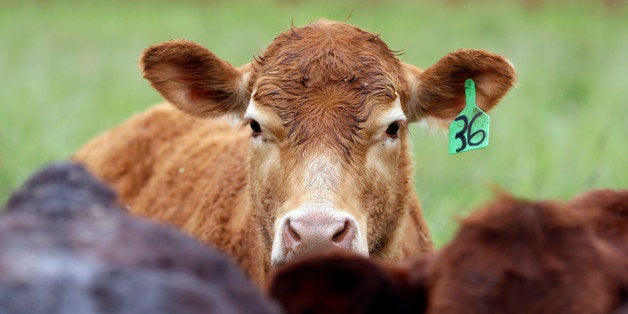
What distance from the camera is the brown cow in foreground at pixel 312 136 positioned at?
15.7 feet

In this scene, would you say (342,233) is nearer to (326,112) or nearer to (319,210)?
(319,210)

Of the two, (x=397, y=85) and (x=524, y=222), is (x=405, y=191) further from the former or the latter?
(x=524, y=222)

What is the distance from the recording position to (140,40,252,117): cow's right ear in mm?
5543

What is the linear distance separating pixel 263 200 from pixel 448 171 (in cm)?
479

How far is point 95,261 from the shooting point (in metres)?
2.10

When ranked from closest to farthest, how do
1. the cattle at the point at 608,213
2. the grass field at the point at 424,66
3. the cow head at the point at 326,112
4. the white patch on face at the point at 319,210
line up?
the cattle at the point at 608,213 → the white patch on face at the point at 319,210 → the cow head at the point at 326,112 → the grass field at the point at 424,66

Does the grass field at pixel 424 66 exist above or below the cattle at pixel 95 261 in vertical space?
above

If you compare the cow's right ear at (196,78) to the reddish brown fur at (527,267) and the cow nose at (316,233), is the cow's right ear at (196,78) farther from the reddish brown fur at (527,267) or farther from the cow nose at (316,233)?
the reddish brown fur at (527,267)

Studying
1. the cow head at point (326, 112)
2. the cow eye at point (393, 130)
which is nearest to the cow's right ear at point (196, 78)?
the cow head at point (326, 112)

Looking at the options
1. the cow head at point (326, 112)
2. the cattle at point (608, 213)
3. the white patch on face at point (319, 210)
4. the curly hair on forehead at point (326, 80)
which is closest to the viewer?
the cattle at point (608, 213)

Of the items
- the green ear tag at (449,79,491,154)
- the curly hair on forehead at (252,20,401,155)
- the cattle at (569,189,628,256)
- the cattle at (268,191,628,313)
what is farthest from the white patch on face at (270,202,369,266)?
the cattle at (268,191,628,313)

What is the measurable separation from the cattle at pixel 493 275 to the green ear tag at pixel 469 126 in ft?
9.57

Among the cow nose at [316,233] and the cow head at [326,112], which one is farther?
the cow head at [326,112]

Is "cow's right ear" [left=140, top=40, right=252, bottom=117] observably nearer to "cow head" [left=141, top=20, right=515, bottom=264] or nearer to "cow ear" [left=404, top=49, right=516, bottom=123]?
"cow head" [left=141, top=20, right=515, bottom=264]
